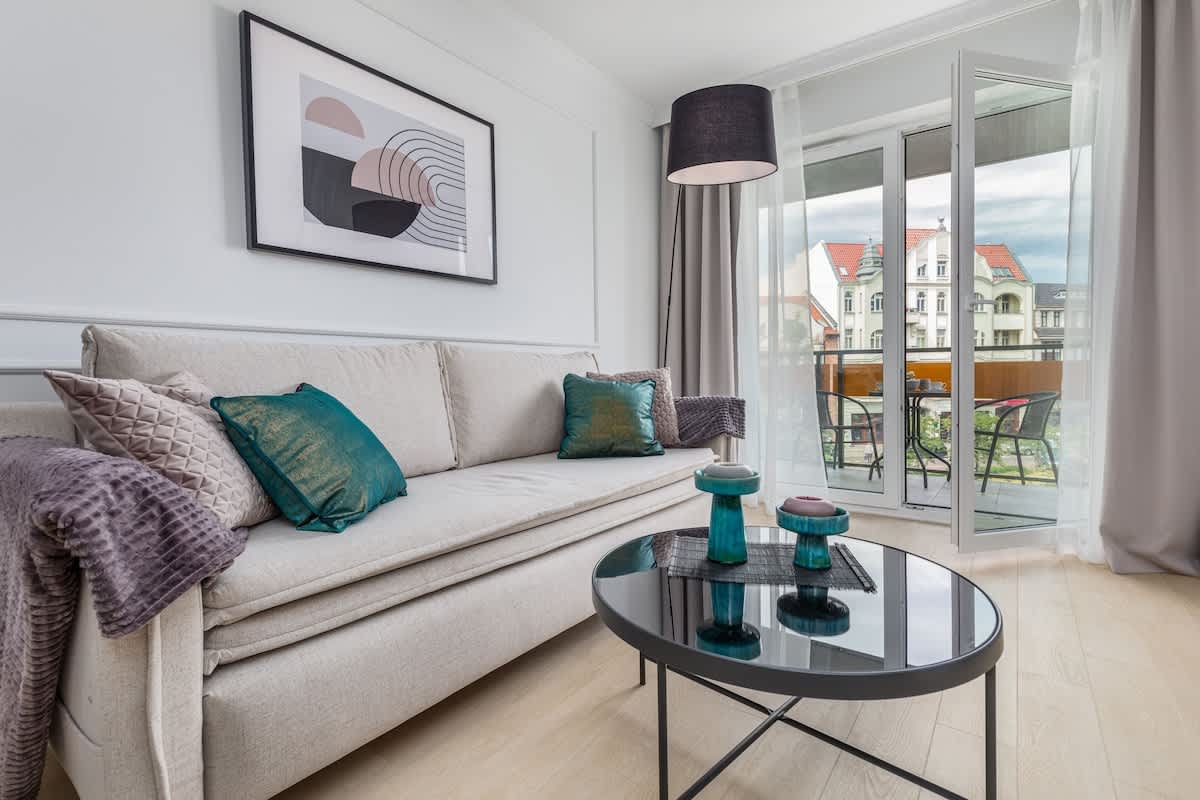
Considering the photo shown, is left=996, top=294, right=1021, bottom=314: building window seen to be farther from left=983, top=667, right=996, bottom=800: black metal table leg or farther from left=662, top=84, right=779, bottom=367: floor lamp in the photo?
left=983, top=667, right=996, bottom=800: black metal table leg

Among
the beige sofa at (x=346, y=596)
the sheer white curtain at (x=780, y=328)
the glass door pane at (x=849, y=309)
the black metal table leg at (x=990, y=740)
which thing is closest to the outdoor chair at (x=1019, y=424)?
the glass door pane at (x=849, y=309)

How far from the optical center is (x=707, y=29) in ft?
9.46

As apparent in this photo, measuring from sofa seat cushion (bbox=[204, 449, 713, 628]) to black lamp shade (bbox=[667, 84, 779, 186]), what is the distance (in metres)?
1.15

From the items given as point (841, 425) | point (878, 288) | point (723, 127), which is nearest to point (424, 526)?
point (723, 127)

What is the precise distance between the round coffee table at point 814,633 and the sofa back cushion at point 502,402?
3.50 feet

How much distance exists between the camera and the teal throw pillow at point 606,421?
234 centimetres

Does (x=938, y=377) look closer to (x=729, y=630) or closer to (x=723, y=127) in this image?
(x=723, y=127)

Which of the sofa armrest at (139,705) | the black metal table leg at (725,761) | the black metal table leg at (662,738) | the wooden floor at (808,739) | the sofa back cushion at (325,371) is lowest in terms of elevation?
the wooden floor at (808,739)

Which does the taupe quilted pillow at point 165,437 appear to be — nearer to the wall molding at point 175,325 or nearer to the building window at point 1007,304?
the wall molding at point 175,325

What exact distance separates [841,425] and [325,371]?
283 centimetres

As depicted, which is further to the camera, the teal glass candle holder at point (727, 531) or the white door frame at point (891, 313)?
the white door frame at point (891, 313)

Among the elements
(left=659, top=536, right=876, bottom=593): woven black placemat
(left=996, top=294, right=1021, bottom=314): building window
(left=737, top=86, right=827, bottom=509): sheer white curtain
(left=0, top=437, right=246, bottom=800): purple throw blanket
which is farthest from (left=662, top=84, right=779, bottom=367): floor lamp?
(left=0, top=437, right=246, bottom=800): purple throw blanket

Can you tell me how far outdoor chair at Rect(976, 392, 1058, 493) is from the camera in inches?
102

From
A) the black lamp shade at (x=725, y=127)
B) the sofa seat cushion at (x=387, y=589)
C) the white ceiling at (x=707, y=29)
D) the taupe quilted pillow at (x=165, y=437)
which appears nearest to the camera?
the sofa seat cushion at (x=387, y=589)
